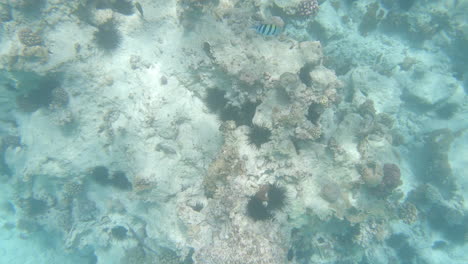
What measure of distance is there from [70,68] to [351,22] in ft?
34.7

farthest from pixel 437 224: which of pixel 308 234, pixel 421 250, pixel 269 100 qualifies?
pixel 269 100

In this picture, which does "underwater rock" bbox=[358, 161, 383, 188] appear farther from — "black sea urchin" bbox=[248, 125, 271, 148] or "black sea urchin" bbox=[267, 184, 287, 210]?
"black sea urchin" bbox=[248, 125, 271, 148]

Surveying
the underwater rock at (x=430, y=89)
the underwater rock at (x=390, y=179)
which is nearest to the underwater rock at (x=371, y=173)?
the underwater rock at (x=390, y=179)

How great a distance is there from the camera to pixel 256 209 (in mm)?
5438

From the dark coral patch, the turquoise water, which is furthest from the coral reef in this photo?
the dark coral patch

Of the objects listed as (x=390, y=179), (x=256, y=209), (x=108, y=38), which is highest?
(x=108, y=38)

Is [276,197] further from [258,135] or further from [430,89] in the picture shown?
[430,89]

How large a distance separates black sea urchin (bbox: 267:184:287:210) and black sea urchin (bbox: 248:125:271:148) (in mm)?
983

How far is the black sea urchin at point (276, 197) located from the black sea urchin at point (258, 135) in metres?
0.98

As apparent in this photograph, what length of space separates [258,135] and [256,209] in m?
1.59

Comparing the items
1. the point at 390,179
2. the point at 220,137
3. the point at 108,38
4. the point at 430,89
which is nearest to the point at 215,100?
the point at 220,137

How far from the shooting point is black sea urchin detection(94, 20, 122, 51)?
7095 millimetres

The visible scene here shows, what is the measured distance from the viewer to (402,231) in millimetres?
9648

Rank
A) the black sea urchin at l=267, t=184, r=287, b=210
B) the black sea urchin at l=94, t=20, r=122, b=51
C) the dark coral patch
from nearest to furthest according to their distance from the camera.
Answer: the black sea urchin at l=267, t=184, r=287, b=210
the dark coral patch
the black sea urchin at l=94, t=20, r=122, b=51
